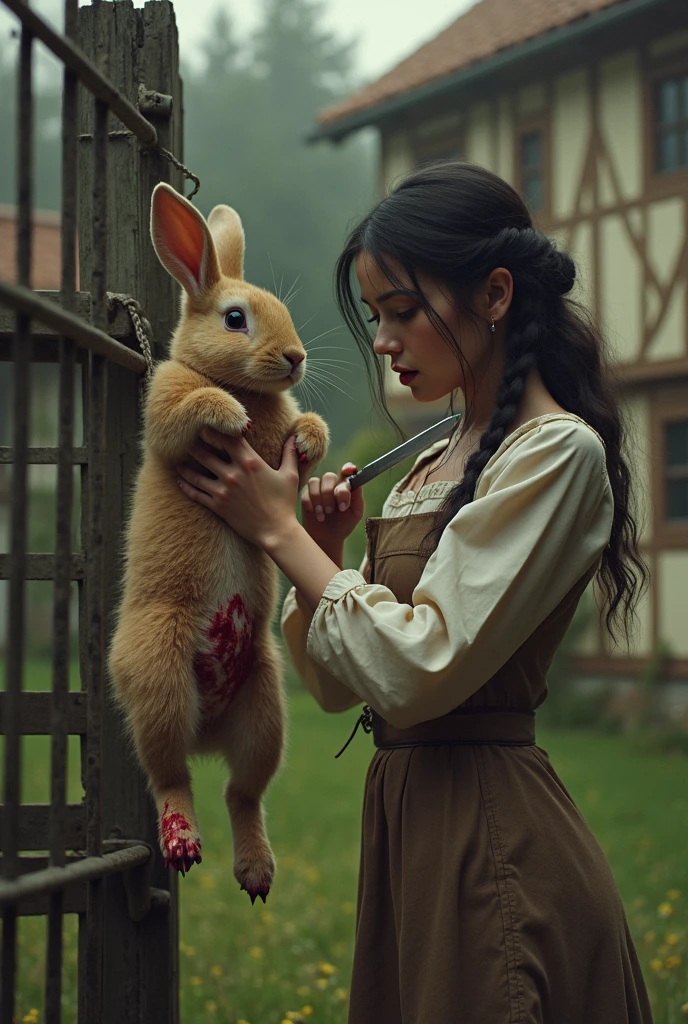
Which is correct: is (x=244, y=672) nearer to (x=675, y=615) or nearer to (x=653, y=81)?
(x=675, y=615)

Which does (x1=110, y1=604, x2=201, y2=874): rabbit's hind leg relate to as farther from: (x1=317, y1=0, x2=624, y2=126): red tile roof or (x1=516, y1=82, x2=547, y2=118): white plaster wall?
(x1=516, y1=82, x2=547, y2=118): white plaster wall

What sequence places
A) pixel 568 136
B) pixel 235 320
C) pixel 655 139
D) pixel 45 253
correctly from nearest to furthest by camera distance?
pixel 235 320
pixel 655 139
pixel 568 136
pixel 45 253

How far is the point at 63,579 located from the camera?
6.40 ft

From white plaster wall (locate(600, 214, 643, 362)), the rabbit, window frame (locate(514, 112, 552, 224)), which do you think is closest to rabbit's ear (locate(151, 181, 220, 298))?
the rabbit

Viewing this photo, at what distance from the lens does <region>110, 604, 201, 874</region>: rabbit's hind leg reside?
222cm

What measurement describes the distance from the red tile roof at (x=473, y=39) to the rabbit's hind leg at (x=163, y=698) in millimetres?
10427

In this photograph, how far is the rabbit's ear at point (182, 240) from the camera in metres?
2.35

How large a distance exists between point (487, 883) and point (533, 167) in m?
11.8

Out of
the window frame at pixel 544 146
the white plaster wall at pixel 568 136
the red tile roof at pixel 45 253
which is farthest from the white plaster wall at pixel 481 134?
the red tile roof at pixel 45 253

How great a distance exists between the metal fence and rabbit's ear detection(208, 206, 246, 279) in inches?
7.5

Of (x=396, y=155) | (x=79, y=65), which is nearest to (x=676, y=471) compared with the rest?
(x=396, y=155)

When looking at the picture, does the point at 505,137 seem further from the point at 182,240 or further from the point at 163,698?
the point at 163,698

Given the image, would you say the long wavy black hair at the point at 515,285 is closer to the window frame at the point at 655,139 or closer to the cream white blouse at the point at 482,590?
the cream white blouse at the point at 482,590

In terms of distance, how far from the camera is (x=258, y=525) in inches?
91.7
